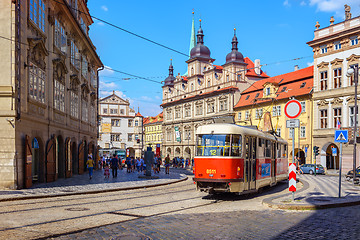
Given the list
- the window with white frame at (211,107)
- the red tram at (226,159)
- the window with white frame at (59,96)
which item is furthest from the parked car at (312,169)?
the window with white frame at (211,107)

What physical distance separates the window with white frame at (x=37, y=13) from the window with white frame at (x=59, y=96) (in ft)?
13.1

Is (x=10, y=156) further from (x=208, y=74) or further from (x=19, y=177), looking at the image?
(x=208, y=74)

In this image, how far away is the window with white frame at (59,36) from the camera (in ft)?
78.2

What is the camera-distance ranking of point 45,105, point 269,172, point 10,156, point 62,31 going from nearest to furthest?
point 10,156 < point 269,172 < point 45,105 < point 62,31

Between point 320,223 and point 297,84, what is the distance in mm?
48209

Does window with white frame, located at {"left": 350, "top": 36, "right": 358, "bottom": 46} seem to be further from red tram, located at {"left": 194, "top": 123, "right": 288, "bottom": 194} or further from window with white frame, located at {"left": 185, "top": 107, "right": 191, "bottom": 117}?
window with white frame, located at {"left": 185, "top": 107, "right": 191, "bottom": 117}

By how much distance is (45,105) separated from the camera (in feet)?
70.0

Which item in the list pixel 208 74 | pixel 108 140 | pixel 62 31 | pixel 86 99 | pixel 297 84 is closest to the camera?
pixel 62 31

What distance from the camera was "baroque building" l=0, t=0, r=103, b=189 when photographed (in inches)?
675

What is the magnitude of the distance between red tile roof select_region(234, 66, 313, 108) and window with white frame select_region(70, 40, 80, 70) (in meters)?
24.8

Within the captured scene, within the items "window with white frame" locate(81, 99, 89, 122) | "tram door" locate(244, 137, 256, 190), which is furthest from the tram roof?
"window with white frame" locate(81, 99, 89, 122)

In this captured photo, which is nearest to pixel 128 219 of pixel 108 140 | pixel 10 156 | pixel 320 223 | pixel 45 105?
pixel 320 223

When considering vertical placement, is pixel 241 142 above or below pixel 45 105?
below

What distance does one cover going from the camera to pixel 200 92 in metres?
78.2
